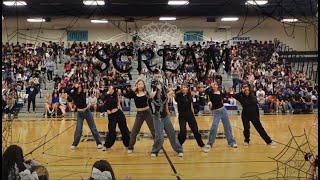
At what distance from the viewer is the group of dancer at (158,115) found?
11219 millimetres

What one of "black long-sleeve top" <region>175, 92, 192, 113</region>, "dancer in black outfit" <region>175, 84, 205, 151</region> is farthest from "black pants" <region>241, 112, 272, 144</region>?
"black long-sleeve top" <region>175, 92, 192, 113</region>

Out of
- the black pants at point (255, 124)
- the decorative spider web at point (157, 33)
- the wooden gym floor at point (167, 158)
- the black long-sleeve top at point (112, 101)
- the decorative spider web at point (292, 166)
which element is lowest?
the wooden gym floor at point (167, 158)

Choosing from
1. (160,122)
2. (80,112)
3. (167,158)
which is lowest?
(167,158)

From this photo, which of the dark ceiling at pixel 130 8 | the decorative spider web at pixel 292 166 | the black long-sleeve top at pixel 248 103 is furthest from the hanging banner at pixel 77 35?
the decorative spider web at pixel 292 166

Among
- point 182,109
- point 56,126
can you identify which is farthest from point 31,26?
point 182,109

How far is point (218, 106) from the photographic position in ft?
40.6

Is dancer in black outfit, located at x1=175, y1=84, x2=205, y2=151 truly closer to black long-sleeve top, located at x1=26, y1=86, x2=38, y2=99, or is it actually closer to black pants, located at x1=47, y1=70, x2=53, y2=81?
black long-sleeve top, located at x1=26, y1=86, x2=38, y2=99

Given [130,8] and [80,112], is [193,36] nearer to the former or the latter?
[130,8]

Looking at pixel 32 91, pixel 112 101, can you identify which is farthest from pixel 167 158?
pixel 32 91

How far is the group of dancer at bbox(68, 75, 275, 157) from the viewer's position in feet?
36.8

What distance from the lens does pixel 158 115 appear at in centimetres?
1113

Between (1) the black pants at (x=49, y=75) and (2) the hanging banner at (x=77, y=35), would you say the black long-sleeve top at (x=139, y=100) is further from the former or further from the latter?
(2) the hanging banner at (x=77, y=35)

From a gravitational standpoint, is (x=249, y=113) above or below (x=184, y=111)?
below

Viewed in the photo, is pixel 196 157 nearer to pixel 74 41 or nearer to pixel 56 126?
pixel 56 126
